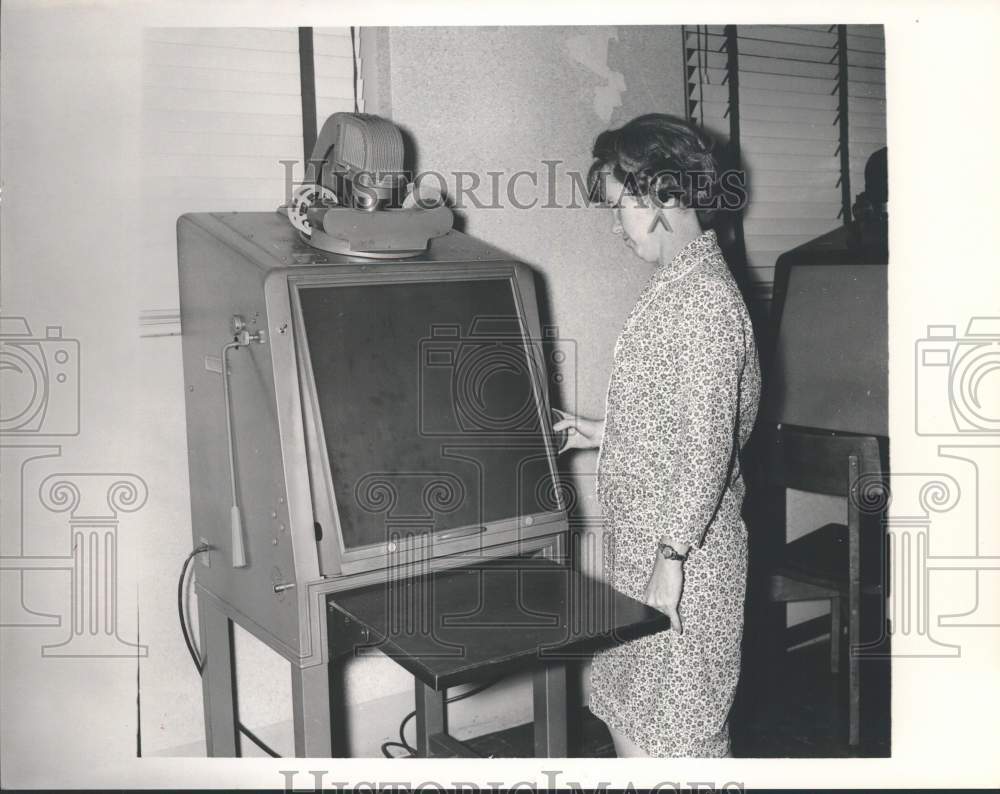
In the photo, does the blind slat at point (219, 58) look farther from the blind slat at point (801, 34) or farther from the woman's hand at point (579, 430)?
the blind slat at point (801, 34)

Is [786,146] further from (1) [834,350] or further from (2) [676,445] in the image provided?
(2) [676,445]

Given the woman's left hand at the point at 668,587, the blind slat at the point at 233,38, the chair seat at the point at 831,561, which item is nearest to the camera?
the woman's left hand at the point at 668,587

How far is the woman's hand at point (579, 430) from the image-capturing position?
2.01 m

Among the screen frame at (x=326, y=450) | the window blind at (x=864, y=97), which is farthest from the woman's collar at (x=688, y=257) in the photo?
the window blind at (x=864, y=97)

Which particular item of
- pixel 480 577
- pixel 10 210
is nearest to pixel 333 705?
pixel 480 577

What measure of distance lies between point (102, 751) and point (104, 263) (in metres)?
0.92

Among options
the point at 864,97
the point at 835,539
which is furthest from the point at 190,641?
the point at 864,97

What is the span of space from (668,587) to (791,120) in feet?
5.66

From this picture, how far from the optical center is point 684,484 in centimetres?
164

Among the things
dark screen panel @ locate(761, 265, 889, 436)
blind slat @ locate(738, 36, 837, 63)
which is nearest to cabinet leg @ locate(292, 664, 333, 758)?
dark screen panel @ locate(761, 265, 889, 436)

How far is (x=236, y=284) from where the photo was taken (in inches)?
65.6

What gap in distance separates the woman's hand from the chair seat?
78 cm

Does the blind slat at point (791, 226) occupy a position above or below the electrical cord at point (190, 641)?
above

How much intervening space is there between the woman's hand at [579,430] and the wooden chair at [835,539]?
0.65m
